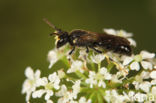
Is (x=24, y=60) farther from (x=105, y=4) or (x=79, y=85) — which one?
(x=79, y=85)

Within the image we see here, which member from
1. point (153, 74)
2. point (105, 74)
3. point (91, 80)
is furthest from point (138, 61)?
point (91, 80)

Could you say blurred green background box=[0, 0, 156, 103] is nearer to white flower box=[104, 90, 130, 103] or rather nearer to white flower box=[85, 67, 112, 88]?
white flower box=[85, 67, 112, 88]

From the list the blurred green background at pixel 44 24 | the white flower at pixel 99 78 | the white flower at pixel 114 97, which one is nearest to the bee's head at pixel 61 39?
the white flower at pixel 99 78

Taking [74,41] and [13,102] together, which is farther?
[13,102]

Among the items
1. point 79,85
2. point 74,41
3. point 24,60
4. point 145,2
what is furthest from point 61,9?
point 79,85

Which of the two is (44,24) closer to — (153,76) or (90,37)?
(90,37)

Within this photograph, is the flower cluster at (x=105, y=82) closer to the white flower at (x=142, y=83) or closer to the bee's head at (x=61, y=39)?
the white flower at (x=142, y=83)

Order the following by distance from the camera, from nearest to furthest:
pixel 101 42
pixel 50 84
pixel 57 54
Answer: pixel 50 84 → pixel 101 42 → pixel 57 54

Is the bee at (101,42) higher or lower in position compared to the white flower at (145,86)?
higher
